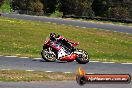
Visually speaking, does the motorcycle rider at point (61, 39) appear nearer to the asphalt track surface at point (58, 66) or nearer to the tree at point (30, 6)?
the asphalt track surface at point (58, 66)

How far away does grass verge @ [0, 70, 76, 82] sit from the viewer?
14812mm

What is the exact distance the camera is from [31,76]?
1555 centimetres

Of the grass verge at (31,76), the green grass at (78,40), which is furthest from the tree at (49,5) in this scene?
the grass verge at (31,76)

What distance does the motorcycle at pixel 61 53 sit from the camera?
2017cm

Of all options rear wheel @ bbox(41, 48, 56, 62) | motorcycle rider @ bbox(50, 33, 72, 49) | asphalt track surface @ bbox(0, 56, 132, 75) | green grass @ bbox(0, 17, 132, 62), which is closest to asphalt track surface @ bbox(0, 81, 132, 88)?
asphalt track surface @ bbox(0, 56, 132, 75)

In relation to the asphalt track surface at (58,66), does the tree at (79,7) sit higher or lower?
lower

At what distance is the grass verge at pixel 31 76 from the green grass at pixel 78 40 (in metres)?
7.30

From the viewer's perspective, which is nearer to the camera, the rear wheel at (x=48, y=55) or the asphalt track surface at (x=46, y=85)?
the asphalt track surface at (x=46, y=85)

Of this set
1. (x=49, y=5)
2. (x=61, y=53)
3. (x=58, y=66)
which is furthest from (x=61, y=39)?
(x=49, y=5)

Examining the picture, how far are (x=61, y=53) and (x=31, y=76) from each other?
199 inches

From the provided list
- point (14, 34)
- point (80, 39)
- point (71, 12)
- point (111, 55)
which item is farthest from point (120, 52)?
point (71, 12)

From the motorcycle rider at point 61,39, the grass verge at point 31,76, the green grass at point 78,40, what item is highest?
the motorcycle rider at point 61,39

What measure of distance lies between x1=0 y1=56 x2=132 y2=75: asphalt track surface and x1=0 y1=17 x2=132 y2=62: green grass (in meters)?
3.20

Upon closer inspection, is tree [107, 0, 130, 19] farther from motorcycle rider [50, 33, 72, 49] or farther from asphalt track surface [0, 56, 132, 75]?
motorcycle rider [50, 33, 72, 49]
